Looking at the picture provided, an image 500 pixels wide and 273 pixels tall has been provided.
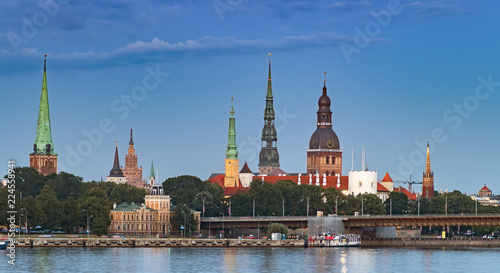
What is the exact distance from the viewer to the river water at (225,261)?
161500 mm

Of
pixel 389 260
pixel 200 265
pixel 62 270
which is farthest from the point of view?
pixel 389 260

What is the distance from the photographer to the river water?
161500mm

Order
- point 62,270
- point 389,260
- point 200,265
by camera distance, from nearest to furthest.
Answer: point 62,270 < point 200,265 < point 389,260

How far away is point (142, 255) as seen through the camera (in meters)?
185

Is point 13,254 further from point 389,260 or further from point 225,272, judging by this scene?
point 389,260

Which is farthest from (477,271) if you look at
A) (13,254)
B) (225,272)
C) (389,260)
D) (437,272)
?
(13,254)

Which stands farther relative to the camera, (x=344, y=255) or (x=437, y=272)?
(x=344, y=255)

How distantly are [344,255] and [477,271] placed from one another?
34361 millimetres

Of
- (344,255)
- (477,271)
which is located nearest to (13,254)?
(344,255)

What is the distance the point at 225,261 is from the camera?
175875 mm

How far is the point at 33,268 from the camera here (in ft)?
516

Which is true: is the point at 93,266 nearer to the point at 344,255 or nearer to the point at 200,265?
the point at 200,265

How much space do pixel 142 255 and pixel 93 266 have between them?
2414cm

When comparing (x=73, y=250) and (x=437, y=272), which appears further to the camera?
(x=73, y=250)
